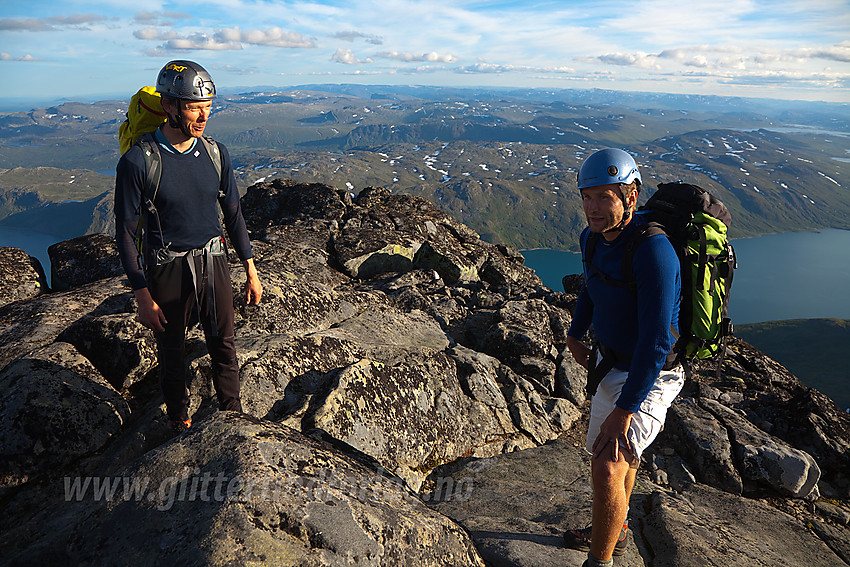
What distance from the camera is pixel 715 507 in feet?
29.8

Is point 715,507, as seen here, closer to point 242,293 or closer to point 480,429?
point 480,429

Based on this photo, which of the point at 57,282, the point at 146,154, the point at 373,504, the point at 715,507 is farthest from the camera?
the point at 57,282

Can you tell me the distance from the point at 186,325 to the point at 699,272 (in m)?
7.70

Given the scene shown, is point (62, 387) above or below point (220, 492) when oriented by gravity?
Result: below

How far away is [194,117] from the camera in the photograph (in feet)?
22.6

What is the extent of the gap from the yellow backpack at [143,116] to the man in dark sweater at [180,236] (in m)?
0.60

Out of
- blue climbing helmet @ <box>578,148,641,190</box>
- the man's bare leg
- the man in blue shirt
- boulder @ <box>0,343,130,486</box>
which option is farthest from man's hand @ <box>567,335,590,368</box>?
boulder @ <box>0,343,130,486</box>

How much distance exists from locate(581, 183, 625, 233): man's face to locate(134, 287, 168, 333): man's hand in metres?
6.25

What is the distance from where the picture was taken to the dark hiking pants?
716cm

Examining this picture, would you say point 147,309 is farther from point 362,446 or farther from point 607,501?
point 607,501

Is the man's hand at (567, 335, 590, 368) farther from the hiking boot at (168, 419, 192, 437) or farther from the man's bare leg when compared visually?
the hiking boot at (168, 419, 192, 437)

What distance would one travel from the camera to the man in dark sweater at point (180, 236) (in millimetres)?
6660

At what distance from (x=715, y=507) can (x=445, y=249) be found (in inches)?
612

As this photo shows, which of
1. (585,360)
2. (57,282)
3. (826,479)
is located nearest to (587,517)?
(585,360)
